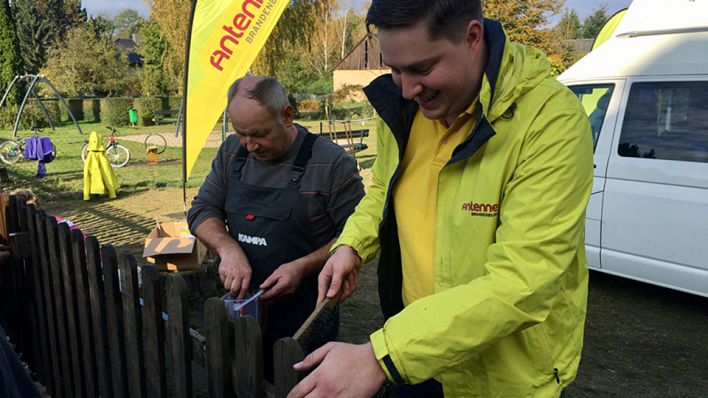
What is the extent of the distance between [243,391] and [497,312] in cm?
96

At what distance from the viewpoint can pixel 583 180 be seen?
3.59ft

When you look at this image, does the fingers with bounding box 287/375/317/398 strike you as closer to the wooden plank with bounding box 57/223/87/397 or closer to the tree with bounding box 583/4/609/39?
the wooden plank with bounding box 57/223/87/397

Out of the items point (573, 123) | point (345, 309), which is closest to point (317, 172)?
point (573, 123)

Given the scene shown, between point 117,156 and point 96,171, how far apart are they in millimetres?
4790

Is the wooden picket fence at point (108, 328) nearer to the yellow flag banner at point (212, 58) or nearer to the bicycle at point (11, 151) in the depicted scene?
the yellow flag banner at point (212, 58)

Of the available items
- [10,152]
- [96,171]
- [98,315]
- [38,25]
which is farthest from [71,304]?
[38,25]

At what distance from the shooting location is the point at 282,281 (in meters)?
2.04

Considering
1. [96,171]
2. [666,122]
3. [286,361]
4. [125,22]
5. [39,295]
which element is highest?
[125,22]

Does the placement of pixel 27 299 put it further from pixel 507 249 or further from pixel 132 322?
pixel 507 249

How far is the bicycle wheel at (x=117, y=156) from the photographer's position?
14141mm

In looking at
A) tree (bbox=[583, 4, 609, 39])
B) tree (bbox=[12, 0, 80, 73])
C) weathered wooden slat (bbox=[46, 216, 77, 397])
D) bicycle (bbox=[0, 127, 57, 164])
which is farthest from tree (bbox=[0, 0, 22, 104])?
tree (bbox=[583, 4, 609, 39])

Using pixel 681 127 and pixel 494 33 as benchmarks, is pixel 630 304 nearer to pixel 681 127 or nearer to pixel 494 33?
pixel 681 127

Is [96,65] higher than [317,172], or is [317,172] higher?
[96,65]

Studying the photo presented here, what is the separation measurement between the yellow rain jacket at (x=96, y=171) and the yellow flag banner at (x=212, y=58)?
13.0 feet
